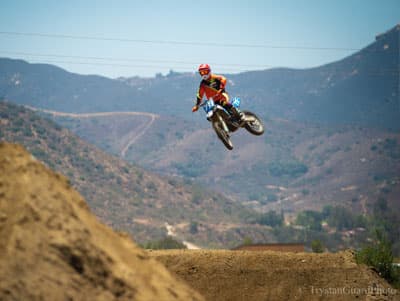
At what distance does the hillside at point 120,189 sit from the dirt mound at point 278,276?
310 feet

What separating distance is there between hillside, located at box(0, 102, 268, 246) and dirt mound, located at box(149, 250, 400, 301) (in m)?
94.6

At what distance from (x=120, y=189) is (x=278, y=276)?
122 metres

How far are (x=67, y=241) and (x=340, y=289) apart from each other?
1263 centimetres

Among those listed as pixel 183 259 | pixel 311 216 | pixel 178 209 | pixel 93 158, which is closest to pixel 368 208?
pixel 311 216

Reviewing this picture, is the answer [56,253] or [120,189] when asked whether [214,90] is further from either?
[120,189]

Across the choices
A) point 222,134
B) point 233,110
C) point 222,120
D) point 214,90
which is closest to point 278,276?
point 222,134

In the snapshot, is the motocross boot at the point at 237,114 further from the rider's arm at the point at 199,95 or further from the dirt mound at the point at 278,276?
the dirt mound at the point at 278,276

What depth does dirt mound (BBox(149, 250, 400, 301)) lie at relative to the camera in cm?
2084

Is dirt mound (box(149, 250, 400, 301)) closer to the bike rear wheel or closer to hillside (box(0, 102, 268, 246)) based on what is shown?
the bike rear wheel

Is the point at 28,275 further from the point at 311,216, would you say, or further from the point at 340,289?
the point at 311,216

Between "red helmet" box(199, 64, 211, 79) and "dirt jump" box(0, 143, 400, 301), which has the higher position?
"red helmet" box(199, 64, 211, 79)

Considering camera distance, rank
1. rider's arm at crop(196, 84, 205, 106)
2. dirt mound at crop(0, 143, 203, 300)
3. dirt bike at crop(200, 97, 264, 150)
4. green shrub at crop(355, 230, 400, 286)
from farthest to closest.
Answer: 1. green shrub at crop(355, 230, 400, 286)
2. dirt bike at crop(200, 97, 264, 150)
3. rider's arm at crop(196, 84, 205, 106)
4. dirt mound at crop(0, 143, 203, 300)

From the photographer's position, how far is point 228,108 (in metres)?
21.6

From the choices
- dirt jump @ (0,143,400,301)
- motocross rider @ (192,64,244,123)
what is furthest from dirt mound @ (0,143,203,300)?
motocross rider @ (192,64,244,123)
